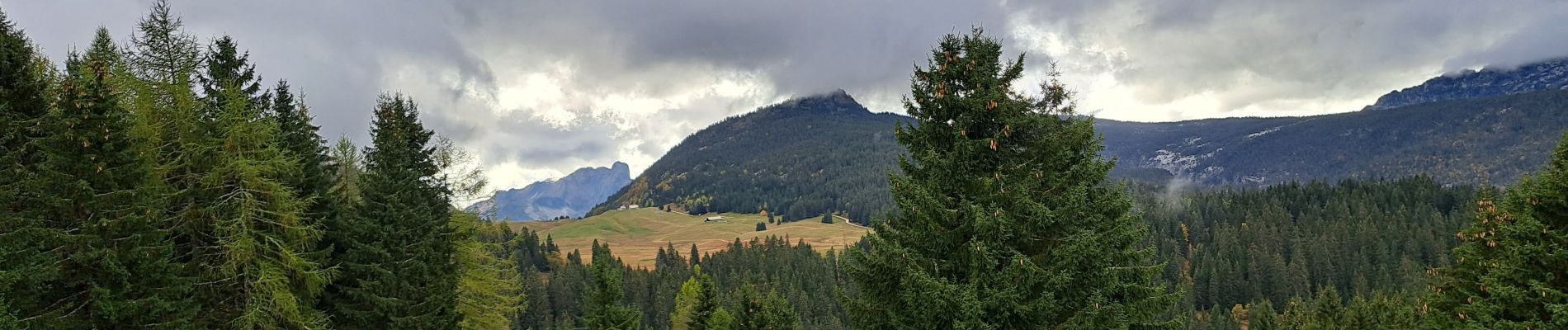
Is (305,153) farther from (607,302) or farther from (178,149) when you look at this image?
(607,302)

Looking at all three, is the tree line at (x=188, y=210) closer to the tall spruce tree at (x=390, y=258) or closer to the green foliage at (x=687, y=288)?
the tall spruce tree at (x=390, y=258)

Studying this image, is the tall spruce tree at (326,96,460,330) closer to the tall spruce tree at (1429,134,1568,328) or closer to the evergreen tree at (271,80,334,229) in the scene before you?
the evergreen tree at (271,80,334,229)

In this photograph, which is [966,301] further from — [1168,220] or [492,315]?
[1168,220]

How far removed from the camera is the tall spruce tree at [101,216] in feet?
41.5

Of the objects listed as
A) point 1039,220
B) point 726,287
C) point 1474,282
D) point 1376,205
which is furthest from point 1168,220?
point 1039,220

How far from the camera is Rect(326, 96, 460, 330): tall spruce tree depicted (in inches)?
766

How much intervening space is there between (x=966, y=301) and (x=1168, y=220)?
151 metres

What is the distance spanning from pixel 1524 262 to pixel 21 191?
27359 millimetres

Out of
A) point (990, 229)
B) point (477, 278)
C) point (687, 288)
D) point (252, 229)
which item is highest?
point (252, 229)

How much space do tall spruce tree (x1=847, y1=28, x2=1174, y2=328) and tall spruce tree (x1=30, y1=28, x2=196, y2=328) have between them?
13.1 m

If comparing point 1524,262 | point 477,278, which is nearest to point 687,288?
point 477,278

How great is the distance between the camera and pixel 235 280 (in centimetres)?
1712

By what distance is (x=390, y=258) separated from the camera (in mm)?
19891

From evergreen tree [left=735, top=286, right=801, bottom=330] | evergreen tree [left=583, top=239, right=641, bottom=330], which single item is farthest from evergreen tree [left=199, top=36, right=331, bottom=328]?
evergreen tree [left=735, top=286, right=801, bottom=330]
